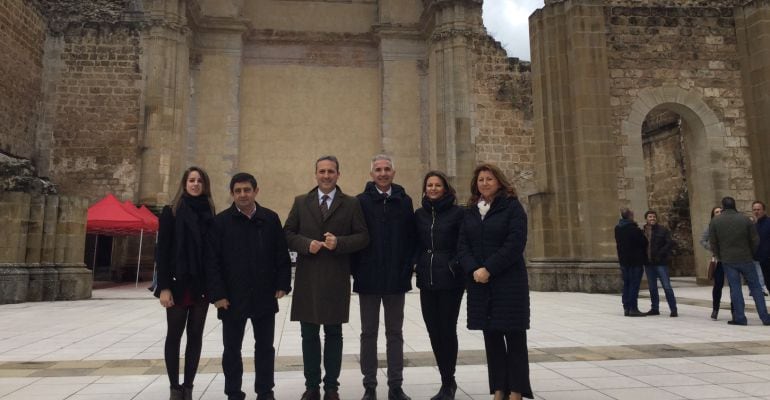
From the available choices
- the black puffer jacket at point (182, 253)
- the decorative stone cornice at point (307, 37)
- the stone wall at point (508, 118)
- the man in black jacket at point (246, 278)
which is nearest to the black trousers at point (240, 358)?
the man in black jacket at point (246, 278)

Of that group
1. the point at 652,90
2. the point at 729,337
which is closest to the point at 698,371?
the point at 729,337

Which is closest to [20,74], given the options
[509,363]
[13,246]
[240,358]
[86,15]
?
[86,15]

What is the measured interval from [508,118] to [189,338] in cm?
1766

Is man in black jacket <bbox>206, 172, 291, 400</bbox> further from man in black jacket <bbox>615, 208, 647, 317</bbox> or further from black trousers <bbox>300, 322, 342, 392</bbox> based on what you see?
man in black jacket <bbox>615, 208, 647, 317</bbox>

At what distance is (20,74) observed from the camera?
16.9 meters

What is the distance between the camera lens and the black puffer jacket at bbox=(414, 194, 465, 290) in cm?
364

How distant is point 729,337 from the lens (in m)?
5.78

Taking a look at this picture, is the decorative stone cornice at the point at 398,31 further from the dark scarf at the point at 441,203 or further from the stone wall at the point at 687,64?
the dark scarf at the point at 441,203

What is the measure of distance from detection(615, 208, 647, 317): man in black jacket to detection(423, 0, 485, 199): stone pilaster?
1055cm

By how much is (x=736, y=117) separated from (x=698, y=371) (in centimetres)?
1101

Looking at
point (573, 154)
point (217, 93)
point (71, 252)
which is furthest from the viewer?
point (217, 93)

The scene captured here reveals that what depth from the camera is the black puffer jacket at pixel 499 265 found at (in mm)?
3283

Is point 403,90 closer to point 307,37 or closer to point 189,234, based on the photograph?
point 307,37

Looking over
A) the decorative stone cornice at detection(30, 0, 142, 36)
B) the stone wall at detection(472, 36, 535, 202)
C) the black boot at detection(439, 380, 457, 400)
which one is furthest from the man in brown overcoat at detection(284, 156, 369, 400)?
the decorative stone cornice at detection(30, 0, 142, 36)
